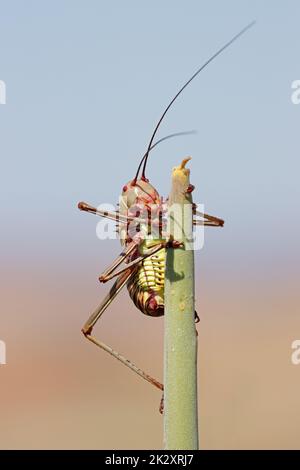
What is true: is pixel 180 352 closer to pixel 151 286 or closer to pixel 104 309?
pixel 151 286

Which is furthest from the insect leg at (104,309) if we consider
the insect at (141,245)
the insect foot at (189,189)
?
the insect foot at (189,189)

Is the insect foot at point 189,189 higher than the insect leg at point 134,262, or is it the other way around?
the insect leg at point 134,262

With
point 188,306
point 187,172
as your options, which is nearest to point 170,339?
point 188,306

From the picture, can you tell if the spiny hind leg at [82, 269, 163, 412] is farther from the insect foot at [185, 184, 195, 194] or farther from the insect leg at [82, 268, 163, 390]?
the insect foot at [185, 184, 195, 194]

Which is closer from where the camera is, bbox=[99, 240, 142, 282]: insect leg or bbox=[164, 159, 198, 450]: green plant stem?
bbox=[164, 159, 198, 450]: green plant stem

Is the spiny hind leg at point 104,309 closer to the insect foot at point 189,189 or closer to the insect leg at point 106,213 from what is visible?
the insect leg at point 106,213

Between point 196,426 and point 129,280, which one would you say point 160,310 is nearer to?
point 129,280

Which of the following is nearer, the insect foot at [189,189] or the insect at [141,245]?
the insect foot at [189,189]

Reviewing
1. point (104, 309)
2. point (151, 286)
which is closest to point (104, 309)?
point (104, 309)

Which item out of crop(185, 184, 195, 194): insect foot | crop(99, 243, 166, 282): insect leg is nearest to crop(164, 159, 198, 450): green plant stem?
crop(185, 184, 195, 194): insect foot
